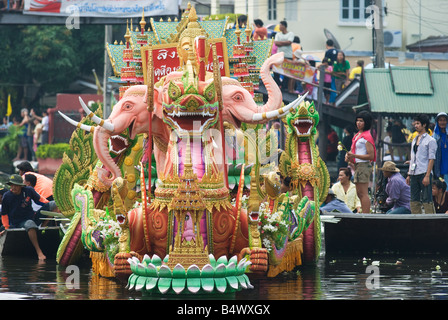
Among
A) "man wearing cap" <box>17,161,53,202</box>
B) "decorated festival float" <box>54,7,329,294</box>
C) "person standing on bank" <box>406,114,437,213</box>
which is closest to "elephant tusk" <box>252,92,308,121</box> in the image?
"decorated festival float" <box>54,7,329,294</box>

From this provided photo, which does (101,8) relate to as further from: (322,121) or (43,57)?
(43,57)

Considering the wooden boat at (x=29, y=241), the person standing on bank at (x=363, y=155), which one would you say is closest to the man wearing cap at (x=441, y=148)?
the person standing on bank at (x=363, y=155)

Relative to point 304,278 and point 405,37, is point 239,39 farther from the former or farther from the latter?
point 405,37

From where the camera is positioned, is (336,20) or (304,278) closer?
(304,278)

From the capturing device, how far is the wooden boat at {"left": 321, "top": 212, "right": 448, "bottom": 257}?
13.7 meters

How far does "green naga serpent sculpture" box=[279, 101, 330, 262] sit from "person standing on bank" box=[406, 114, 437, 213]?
2.07 meters

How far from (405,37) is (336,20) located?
8.04 feet

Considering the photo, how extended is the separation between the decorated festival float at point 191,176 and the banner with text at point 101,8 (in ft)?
32.7

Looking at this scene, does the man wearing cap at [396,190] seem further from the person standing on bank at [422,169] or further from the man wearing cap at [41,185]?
the man wearing cap at [41,185]

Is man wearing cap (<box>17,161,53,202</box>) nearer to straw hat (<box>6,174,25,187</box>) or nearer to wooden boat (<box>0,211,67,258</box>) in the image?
straw hat (<box>6,174,25,187</box>)

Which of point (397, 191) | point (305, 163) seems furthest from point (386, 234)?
point (305, 163)

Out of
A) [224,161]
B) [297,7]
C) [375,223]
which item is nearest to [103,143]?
[224,161]

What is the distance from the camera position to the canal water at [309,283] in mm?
10625

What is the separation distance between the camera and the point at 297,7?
3719 cm
